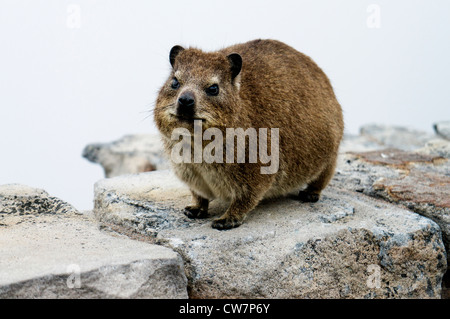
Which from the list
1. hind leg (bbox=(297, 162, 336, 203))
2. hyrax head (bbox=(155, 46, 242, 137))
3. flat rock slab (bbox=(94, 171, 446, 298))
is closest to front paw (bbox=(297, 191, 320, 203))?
hind leg (bbox=(297, 162, 336, 203))

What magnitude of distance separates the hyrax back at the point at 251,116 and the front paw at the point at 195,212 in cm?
1

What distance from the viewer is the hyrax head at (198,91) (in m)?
5.58

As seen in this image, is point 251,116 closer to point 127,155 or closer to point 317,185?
point 317,185

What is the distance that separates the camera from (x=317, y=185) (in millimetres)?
7180

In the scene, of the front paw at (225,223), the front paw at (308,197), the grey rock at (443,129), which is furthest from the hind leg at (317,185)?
the grey rock at (443,129)

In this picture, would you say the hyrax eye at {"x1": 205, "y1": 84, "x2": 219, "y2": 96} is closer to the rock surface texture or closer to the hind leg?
the rock surface texture

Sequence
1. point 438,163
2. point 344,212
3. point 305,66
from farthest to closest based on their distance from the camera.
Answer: point 438,163, point 305,66, point 344,212

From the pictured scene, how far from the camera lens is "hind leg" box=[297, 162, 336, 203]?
7.10 metres

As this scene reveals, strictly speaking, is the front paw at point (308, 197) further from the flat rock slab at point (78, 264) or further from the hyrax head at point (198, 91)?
the flat rock slab at point (78, 264)

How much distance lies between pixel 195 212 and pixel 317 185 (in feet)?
5.26
